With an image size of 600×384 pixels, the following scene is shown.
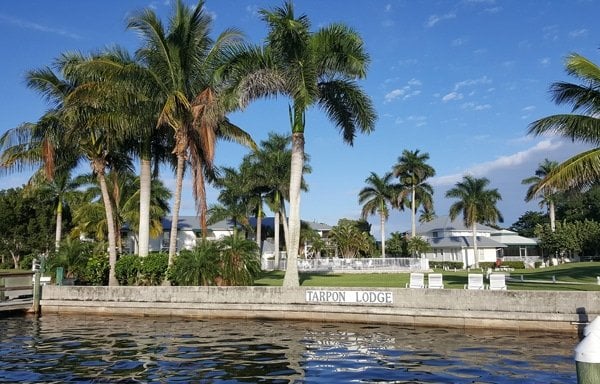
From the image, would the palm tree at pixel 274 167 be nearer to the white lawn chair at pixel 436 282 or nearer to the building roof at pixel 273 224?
the building roof at pixel 273 224

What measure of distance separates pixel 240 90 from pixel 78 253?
13.4 metres

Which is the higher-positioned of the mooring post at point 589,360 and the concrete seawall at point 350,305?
the mooring post at point 589,360

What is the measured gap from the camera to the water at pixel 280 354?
1101 centimetres

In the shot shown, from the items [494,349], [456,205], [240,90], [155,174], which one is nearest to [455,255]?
[456,205]

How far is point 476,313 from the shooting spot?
17469 millimetres

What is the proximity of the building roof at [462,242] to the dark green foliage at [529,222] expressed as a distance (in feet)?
102

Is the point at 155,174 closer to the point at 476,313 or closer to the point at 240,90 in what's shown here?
the point at 240,90

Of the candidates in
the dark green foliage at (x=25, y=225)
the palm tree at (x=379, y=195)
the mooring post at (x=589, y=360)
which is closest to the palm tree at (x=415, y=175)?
the palm tree at (x=379, y=195)

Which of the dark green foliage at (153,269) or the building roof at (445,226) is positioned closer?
the dark green foliage at (153,269)

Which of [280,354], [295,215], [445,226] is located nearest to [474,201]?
[445,226]

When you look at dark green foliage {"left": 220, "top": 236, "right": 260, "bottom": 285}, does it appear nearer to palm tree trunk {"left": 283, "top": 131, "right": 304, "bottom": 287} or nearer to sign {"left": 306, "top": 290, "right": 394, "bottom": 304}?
palm tree trunk {"left": 283, "top": 131, "right": 304, "bottom": 287}

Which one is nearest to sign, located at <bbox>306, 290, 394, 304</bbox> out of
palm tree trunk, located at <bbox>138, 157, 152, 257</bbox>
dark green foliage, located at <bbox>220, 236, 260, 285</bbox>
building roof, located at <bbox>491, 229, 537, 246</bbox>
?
dark green foliage, located at <bbox>220, 236, 260, 285</bbox>

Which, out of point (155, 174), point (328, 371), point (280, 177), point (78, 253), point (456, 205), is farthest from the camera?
point (456, 205)

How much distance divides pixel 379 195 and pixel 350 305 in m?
49.2
